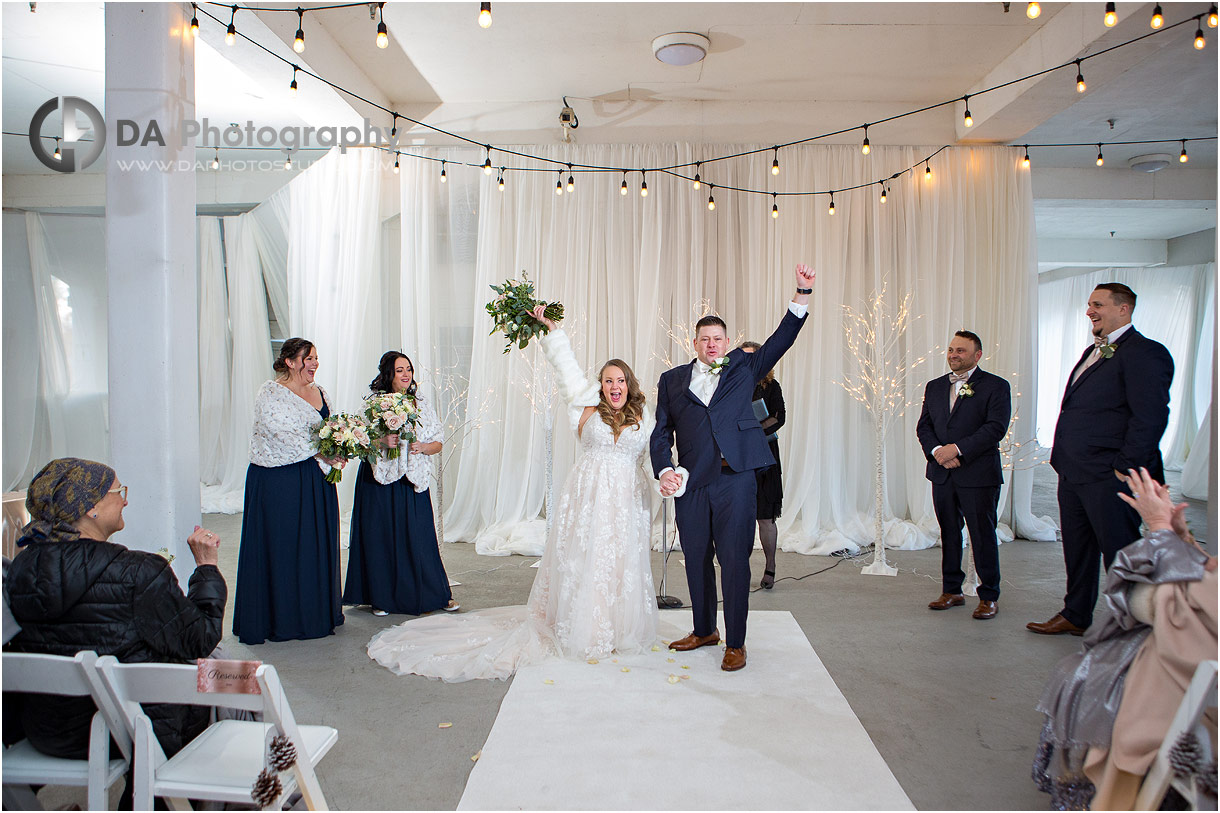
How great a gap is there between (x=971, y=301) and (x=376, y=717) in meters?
6.10

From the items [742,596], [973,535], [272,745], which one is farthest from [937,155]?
[272,745]

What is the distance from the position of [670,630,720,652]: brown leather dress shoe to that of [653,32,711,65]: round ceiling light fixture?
13.4ft

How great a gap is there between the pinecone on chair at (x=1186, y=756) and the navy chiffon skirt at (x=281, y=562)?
3.78 m

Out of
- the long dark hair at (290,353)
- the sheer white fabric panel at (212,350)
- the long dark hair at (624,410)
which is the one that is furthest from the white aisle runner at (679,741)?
the sheer white fabric panel at (212,350)

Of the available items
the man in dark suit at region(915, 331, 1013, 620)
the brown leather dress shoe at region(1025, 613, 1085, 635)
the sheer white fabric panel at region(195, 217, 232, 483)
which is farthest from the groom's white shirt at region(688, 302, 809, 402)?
the sheer white fabric panel at region(195, 217, 232, 483)

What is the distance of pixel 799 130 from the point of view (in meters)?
7.11

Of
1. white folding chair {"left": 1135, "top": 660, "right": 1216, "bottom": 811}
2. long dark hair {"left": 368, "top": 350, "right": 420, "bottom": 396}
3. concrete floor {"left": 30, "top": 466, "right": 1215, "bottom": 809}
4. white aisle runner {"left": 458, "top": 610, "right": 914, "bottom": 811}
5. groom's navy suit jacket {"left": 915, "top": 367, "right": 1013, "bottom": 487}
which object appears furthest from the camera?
long dark hair {"left": 368, "top": 350, "right": 420, "bottom": 396}

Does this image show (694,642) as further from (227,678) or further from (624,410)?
(227,678)

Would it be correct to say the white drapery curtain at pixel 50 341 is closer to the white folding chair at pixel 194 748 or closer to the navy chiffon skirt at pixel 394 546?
the navy chiffon skirt at pixel 394 546

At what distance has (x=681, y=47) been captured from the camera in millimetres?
5727

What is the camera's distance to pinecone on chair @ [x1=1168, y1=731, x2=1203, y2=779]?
5.97 ft

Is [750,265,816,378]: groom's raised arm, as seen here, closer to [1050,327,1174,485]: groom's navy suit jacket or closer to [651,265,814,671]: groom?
[651,265,814,671]: groom

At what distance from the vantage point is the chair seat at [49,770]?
210cm

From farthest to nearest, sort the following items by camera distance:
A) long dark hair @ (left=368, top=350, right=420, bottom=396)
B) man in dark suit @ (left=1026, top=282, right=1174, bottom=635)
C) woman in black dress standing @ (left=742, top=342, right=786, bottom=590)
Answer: woman in black dress standing @ (left=742, top=342, right=786, bottom=590) < long dark hair @ (left=368, top=350, right=420, bottom=396) < man in dark suit @ (left=1026, top=282, right=1174, bottom=635)
